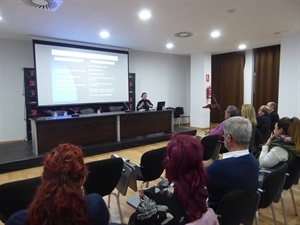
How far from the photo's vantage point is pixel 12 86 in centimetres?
589

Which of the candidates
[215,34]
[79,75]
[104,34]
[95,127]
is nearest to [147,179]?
[95,127]

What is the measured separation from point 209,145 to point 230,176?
5.47 ft

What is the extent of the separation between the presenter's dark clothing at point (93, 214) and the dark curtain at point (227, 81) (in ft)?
26.0

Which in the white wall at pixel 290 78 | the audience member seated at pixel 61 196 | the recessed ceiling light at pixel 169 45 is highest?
the recessed ceiling light at pixel 169 45

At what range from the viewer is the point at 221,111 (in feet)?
28.6

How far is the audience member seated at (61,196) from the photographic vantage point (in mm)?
840

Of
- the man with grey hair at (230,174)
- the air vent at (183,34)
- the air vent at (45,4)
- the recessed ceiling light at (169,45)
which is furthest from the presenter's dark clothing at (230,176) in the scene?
the recessed ceiling light at (169,45)

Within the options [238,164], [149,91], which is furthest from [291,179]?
[149,91]

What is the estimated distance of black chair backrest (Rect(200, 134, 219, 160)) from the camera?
2.91m

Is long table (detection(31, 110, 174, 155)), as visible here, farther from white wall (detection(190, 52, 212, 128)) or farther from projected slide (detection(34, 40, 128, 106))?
white wall (detection(190, 52, 212, 128))

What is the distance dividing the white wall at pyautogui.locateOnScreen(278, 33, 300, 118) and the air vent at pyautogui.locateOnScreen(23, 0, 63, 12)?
18.3 feet

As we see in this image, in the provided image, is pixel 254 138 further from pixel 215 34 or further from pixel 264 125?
pixel 215 34

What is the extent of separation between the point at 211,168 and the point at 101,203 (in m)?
0.74

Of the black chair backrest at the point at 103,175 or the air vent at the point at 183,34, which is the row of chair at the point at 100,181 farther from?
the air vent at the point at 183,34
